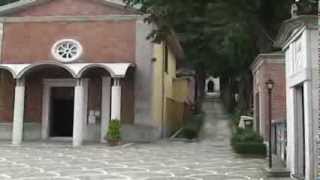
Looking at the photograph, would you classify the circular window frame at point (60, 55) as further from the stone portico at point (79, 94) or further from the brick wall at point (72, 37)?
the stone portico at point (79, 94)

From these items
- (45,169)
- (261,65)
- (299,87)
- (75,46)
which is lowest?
(45,169)

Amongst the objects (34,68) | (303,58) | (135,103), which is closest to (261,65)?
(135,103)

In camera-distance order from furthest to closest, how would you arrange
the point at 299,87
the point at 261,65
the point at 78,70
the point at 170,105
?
the point at 170,105 < the point at 78,70 < the point at 261,65 < the point at 299,87

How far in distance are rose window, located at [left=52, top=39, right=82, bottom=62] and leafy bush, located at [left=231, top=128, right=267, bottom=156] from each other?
11.2m

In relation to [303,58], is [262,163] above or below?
below

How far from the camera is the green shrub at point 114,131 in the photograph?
2573 centimetres

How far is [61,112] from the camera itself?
30.7 metres

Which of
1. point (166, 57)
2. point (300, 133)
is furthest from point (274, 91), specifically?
point (166, 57)

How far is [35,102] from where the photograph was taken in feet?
96.3

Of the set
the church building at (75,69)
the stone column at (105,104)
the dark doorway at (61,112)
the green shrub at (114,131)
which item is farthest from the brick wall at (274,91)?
the dark doorway at (61,112)

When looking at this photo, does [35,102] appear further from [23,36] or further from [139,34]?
[139,34]

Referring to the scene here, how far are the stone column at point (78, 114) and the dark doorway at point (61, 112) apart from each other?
3.23 meters

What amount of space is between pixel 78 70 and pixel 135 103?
3558 millimetres

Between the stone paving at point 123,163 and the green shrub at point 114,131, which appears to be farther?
the green shrub at point 114,131
